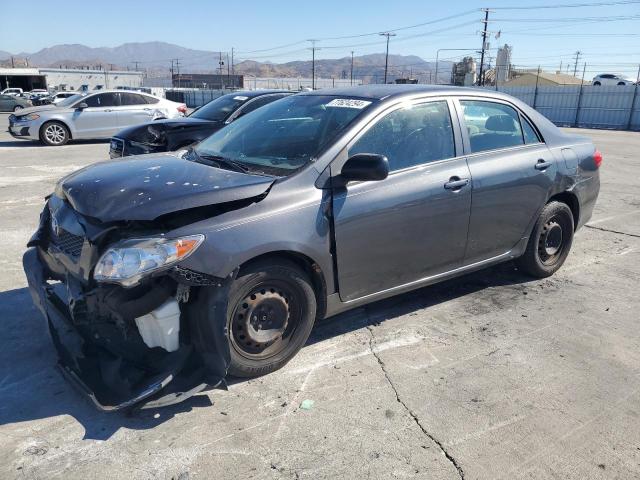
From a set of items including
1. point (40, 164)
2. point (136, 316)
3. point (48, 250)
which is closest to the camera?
point (136, 316)

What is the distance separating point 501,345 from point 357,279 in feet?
3.93

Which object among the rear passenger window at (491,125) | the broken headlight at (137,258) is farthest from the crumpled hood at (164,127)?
the broken headlight at (137,258)

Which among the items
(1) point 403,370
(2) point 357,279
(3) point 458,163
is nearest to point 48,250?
(2) point 357,279

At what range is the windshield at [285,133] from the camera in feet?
11.8

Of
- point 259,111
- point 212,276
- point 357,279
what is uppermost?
point 259,111

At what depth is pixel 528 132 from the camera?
4711 mm

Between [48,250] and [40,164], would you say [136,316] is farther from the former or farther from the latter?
[40,164]

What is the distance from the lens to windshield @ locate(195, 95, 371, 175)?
3581mm

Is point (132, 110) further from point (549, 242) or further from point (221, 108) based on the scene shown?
point (549, 242)

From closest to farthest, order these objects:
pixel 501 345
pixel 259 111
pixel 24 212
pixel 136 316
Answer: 1. pixel 136 316
2. pixel 501 345
3. pixel 259 111
4. pixel 24 212

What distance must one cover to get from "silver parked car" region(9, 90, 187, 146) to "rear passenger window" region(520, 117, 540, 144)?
13033mm

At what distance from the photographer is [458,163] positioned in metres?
Answer: 4.02

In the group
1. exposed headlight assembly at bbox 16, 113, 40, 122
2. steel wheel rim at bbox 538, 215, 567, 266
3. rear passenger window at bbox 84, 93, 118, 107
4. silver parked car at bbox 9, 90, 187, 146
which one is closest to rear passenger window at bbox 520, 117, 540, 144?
steel wheel rim at bbox 538, 215, 567, 266

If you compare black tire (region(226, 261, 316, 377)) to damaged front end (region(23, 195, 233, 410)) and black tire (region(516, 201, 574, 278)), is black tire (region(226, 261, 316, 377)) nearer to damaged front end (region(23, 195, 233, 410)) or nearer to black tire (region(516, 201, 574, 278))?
damaged front end (region(23, 195, 233, 410))
